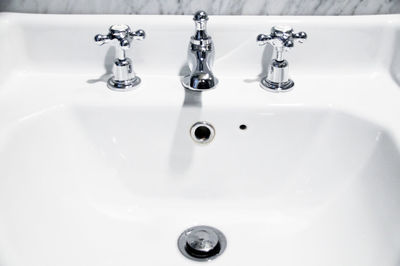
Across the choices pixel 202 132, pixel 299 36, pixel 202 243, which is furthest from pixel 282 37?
pixel 202 243

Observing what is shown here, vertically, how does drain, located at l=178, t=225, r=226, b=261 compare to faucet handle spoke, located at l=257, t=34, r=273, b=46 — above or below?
below

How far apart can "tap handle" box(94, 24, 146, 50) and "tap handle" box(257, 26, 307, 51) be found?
16 cm

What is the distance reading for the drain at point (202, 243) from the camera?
572 mm

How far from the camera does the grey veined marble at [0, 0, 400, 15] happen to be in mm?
665

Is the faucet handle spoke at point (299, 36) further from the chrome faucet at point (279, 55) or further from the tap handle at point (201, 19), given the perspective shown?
the tap handle at point (201, 19)

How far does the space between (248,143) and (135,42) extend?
22cm

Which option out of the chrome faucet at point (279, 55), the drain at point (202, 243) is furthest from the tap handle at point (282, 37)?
the drain at point (202, 243)

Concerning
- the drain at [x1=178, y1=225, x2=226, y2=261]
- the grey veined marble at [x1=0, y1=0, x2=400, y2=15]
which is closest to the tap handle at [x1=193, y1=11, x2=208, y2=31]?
the grey veined marble at [x1=0, y1=0, x2=400, y2=15]

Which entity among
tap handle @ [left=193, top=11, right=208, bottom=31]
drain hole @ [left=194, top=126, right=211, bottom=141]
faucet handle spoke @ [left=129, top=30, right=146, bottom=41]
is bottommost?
drain hole @ [left=194, top=126, right=211, bottom=141]

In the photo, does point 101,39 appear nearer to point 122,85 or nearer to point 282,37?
point 122,85

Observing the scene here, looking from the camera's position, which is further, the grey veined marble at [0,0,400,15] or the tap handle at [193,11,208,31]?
the grey veined marble at [0,0,400,15]

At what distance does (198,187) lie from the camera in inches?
25.4

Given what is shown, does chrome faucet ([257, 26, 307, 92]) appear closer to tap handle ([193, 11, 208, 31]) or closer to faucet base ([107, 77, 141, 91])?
tap handle ([193, 11, 208, 31])

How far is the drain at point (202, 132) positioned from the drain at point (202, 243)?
122 mm
